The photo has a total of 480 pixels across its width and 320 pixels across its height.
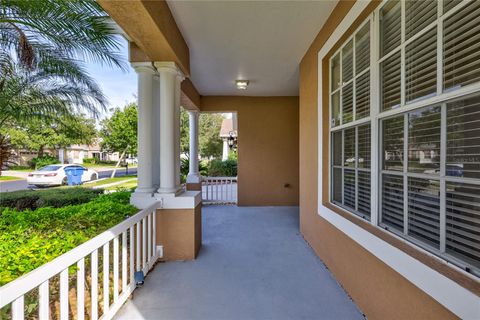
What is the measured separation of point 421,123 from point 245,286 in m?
2.11

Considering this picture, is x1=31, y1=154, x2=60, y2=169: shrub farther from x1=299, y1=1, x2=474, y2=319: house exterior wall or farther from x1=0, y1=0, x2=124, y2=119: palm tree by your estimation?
x1=299, y1=1, x2=474, y2=319: house exterior wall

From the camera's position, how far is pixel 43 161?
18.3 metres

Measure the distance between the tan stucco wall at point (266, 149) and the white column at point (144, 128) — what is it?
10.9 ft

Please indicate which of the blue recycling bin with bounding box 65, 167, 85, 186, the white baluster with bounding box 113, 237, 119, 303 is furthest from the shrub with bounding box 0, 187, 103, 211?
the blue recycling bin with bounding box 65, 167, 85, 186

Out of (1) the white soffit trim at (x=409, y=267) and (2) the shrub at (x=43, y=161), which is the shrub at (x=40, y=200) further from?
(2) the shrub at (x=43, y=161)

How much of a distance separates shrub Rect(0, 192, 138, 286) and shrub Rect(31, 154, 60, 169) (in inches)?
739

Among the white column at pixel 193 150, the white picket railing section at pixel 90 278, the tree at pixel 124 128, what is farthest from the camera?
the tree at pixel 124 128

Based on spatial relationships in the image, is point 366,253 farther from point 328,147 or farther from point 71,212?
point 71,212

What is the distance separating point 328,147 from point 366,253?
1.39 meters

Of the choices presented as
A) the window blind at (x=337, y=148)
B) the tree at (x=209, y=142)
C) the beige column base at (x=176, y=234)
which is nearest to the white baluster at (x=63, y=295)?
the beige column base at (x=176, y=234)

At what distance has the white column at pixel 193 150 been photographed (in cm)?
663

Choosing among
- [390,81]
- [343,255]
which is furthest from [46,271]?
[390,81]

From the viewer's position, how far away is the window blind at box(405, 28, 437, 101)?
4.91 ft

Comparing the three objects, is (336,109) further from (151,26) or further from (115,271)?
(115,271)
